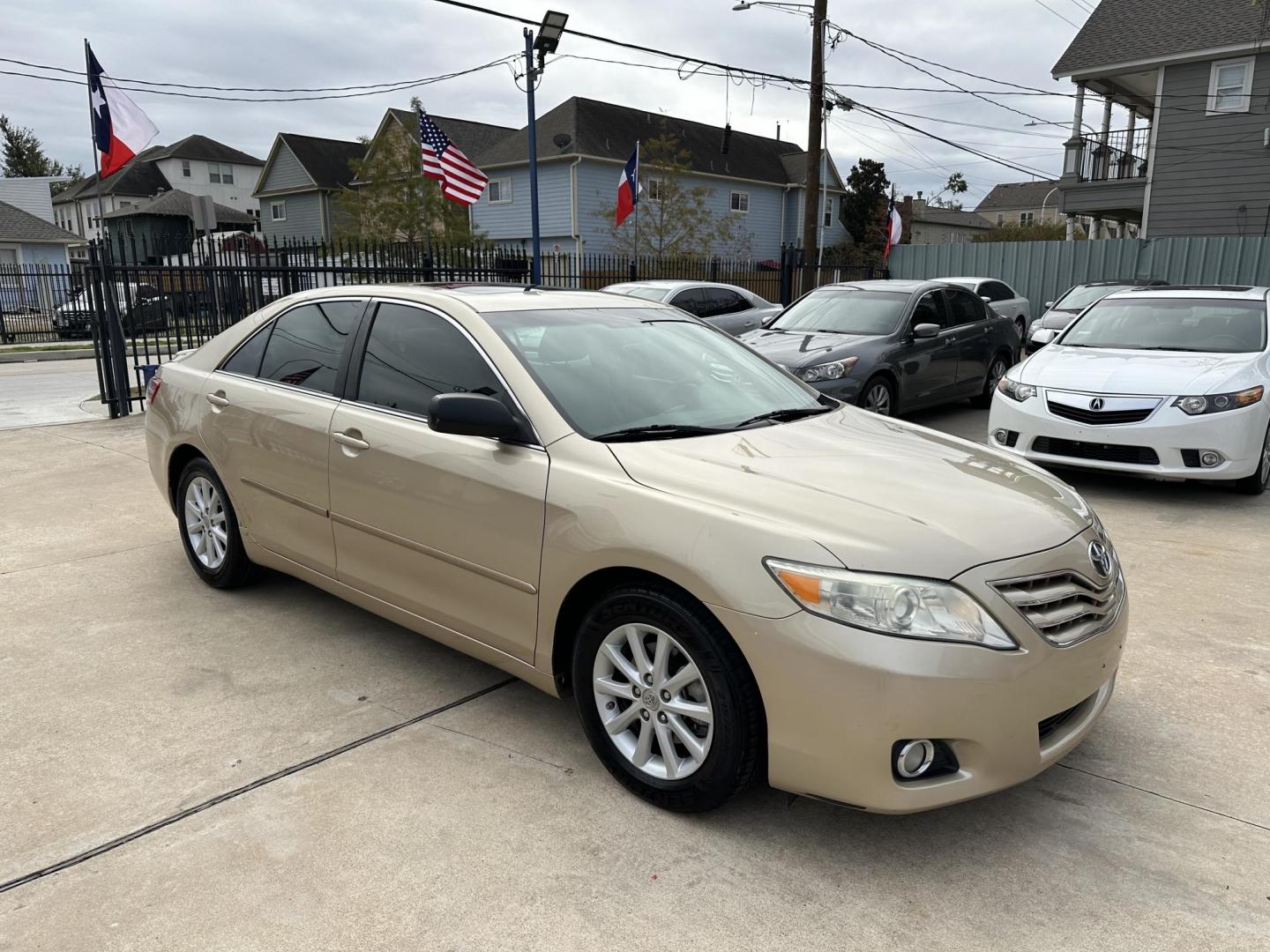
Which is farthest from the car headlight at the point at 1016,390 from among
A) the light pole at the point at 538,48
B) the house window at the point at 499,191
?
the house window at the point at 499,191

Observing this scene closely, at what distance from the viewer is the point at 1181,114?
70.2 feet

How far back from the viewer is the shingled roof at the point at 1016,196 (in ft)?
287

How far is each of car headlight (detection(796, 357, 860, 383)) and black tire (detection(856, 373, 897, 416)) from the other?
0.83 ft

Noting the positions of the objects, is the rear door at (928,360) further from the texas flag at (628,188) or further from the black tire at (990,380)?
the texas flag at (628,188)

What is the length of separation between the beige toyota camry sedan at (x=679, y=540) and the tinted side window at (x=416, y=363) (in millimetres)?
11

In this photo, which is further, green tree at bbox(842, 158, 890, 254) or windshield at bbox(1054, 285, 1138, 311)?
green tree at bbox(842, 158, 890, 254)

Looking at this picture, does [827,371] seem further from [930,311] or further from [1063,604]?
[1063,604]

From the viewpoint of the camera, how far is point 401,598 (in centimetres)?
368

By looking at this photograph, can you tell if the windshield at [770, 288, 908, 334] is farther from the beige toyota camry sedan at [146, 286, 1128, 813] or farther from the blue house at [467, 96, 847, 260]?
the blue house at [467, 96, 847, 260]

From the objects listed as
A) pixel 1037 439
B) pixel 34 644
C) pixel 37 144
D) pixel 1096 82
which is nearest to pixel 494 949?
pixel 34 644

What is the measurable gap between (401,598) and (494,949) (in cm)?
163

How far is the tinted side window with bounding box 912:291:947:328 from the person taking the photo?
390 inches

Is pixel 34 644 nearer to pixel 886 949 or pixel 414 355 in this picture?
pixel 414 355

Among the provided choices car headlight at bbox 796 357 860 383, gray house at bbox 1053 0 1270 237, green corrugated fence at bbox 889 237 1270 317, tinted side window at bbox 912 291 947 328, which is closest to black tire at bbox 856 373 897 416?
car headlight at bbox 796 357 860 383
